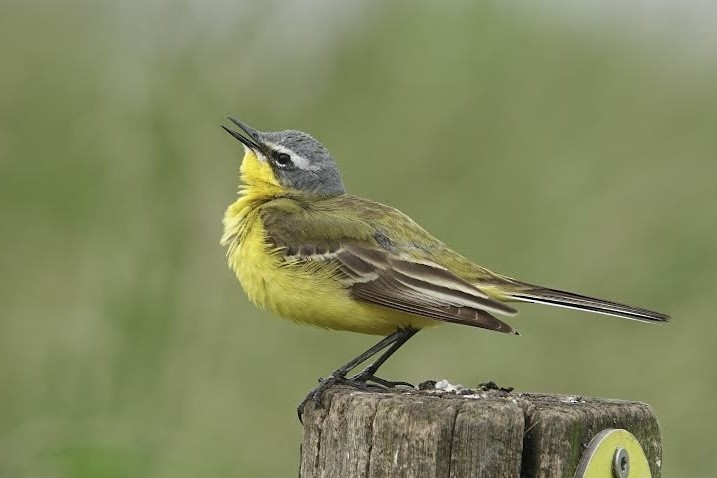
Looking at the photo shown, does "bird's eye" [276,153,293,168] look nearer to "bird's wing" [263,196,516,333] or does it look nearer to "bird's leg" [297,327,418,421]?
"bird's wing" [263,196,516,333]

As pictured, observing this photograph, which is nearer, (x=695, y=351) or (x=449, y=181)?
(x=695, y=351)

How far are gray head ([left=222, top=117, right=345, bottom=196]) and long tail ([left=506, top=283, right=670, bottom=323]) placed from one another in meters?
1.67

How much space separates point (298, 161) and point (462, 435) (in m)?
3.44

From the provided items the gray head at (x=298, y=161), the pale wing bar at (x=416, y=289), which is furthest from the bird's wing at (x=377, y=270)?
the gray head at (x=298, y=161)

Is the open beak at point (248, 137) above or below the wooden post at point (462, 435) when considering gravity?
above

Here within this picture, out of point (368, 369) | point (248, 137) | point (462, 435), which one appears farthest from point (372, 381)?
point (248, 137)

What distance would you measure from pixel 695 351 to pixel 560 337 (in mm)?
854

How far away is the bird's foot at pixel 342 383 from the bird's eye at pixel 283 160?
5.77 ft

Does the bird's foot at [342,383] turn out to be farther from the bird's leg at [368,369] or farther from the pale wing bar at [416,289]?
the pale wing bar at [416,289]

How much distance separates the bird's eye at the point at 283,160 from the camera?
7.16 meters

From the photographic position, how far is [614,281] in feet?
26.2

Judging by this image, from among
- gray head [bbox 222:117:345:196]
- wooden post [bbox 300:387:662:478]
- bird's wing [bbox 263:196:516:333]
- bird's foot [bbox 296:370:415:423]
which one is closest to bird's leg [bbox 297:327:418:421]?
bird's foot [bbox 296:370:415:423]

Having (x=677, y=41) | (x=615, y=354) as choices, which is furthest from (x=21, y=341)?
(x=677, y=41)

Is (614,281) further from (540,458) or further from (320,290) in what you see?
(540,458)
